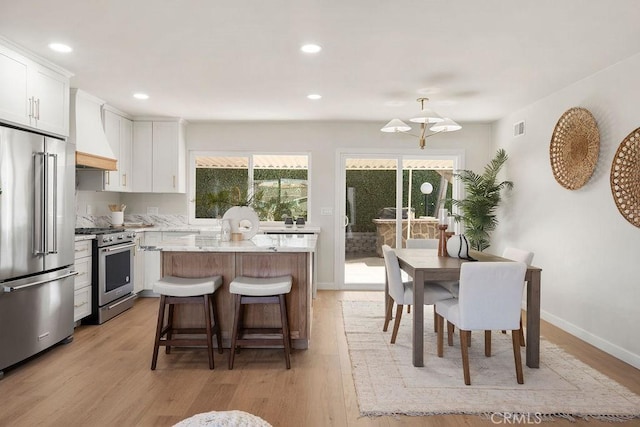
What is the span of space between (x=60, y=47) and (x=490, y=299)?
3649mm

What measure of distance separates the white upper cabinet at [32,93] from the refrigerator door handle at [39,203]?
30 cm

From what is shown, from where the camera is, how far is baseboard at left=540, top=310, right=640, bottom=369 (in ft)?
11.5

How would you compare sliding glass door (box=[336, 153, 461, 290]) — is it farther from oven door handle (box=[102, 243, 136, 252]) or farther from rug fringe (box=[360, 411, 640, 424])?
rug fringe (box=[360, 411, 640, 424])

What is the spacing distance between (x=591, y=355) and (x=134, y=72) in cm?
461

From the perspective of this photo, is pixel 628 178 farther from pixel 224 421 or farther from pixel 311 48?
pixel 224 421

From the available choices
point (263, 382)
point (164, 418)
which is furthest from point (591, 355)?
point (164, 418)

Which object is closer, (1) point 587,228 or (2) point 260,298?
(2) point 260,298

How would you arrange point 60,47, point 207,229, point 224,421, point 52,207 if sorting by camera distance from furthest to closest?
point 207,229 < point 52,207 < point 60,47 < point 224,421

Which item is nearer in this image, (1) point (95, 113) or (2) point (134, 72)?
(2) point (134, 72)

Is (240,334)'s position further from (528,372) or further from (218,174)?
(218,174)

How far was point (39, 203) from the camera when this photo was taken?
3.53 meters

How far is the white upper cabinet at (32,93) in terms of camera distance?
3.29 m

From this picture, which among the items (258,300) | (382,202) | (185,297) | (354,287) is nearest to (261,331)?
(258,300)

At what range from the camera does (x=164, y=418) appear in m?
2.57
